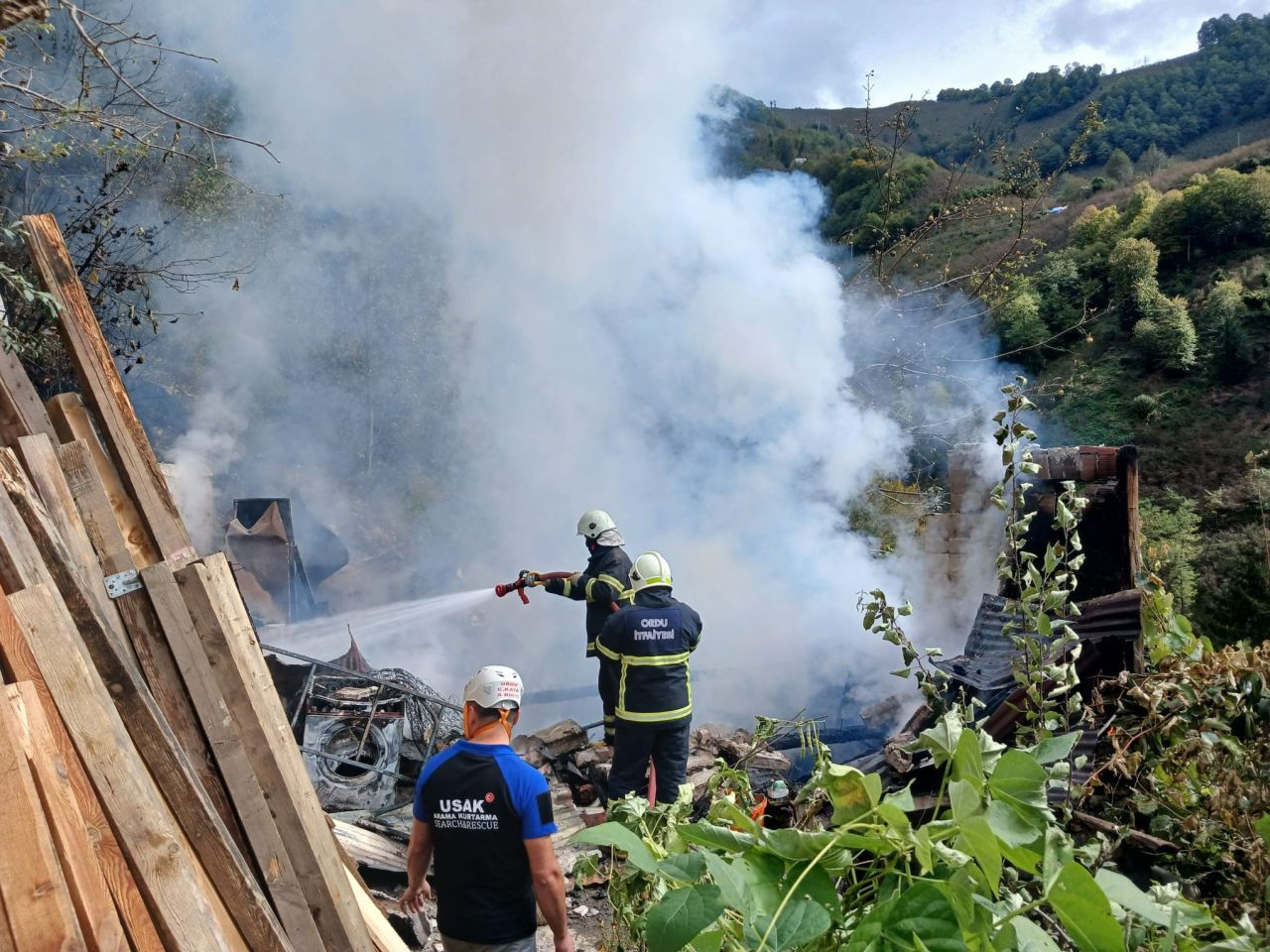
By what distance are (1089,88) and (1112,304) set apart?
52.6ft

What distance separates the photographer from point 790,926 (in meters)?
0.86

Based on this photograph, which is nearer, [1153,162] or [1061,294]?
[1061,294]


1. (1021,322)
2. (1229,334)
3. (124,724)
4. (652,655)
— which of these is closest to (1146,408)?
(1229,334)

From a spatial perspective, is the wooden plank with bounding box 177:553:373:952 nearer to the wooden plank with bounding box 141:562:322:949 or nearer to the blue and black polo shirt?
the wooden plank with bounding box 141:562:322:949

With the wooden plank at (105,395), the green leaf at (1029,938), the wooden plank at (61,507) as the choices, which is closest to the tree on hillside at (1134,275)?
the wooden plank at (105,395)

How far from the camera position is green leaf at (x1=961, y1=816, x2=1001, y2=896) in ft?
2.86

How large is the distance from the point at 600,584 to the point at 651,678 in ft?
3.90

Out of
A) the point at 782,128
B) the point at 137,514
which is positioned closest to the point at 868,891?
the point at 137,514

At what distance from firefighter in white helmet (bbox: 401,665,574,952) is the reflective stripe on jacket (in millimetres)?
1866

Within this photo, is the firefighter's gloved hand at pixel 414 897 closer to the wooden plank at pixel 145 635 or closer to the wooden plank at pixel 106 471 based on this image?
the wooden plank at pixel 145 635

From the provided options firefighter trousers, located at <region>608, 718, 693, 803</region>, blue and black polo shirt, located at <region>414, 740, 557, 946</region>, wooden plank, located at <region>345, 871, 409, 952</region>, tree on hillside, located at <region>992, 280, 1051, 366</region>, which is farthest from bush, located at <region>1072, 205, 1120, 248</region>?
wooden plank, located at <region>345, 871, 409, 952</region>

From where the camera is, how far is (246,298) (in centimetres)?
1324

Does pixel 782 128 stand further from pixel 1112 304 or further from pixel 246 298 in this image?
pixel 246 298

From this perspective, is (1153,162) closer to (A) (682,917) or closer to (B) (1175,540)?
(B) (1175,540)
